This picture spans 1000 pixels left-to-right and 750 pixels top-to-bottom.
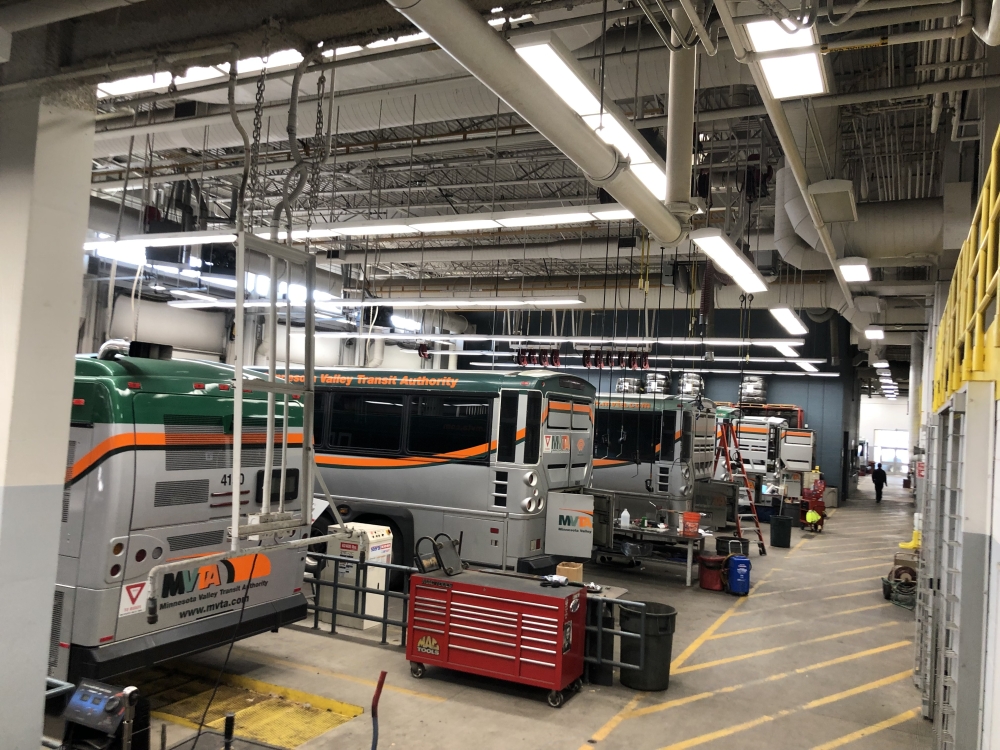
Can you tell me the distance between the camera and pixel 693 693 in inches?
279

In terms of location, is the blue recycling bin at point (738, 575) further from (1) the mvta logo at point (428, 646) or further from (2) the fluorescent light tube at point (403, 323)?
(2) the fluorescent light tube at point (403, 323)

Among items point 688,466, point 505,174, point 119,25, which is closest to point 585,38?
point 119,25

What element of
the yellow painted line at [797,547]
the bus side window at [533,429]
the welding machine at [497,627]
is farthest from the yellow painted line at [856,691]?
the yellow painted line at [797,547]

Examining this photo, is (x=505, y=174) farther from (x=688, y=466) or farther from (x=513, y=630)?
(x=513, y=630)

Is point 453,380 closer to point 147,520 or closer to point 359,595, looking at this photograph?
point 359,595


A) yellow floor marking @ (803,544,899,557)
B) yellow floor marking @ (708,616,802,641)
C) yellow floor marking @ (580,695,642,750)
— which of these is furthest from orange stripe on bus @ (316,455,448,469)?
yellow floor marking @ (803,544,899,557)

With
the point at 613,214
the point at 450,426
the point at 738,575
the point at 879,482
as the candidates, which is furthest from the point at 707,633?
the point at 879,482

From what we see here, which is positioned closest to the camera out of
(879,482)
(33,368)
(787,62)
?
(787,62)

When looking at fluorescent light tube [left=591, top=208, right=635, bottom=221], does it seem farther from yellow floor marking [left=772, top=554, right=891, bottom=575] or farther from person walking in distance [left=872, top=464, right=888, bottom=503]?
person walking in distance [left=872, top=464, right=888, bottom=503]

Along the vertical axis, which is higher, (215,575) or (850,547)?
(215,575)

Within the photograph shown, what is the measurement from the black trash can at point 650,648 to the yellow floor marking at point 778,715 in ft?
2.73

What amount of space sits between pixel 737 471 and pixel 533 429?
1162 cm

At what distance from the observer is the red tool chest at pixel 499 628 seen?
6.41 meters

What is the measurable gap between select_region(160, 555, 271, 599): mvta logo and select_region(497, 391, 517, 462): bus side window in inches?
154
